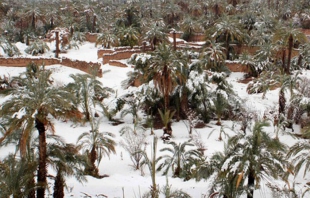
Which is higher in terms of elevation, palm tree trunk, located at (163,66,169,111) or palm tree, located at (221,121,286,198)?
palm tree trunk, located at (163,66,169,111)

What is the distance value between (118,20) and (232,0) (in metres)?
16.9

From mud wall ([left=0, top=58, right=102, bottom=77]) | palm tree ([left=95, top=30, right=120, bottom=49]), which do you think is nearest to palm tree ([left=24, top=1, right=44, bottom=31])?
palm tree ([left=95, top=30, right=120, bottom=49])

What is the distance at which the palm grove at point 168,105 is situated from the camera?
35.7 ft

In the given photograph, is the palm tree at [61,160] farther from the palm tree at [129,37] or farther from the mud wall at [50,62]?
the palm tree at [129,37]

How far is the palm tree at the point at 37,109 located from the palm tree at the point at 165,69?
8258 mm

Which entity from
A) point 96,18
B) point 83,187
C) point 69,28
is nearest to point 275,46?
point 83,187

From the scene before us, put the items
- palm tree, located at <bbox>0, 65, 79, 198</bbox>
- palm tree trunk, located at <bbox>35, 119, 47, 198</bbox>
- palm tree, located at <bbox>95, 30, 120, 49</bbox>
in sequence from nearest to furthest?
palm tree, located at <bbox>0, 65, 79, 198</bbox>
palm tree trunk, located at <bbox>35, 119, 47, 198</bbox>
palm tree, located at <bbox>95, 30, 120, 49</bbox>

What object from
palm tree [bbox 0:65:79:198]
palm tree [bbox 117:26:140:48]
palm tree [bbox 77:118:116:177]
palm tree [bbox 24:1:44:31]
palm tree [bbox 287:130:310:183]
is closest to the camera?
palm tree [bbox 0:65:79:198]

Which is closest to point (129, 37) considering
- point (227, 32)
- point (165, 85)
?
point (227, 32)

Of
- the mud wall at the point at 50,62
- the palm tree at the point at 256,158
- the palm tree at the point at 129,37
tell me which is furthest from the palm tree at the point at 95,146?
the palm tree at the point at 129,37

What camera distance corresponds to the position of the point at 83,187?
1473 centimetres

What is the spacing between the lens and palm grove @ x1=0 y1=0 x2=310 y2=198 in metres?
10.9

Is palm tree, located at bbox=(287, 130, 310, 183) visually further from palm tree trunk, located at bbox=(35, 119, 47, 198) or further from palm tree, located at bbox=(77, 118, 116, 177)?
palm tree trunk, located at bbox=(35, 119, 47, 198)

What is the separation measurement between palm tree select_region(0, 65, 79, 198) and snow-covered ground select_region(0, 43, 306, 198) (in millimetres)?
4100
